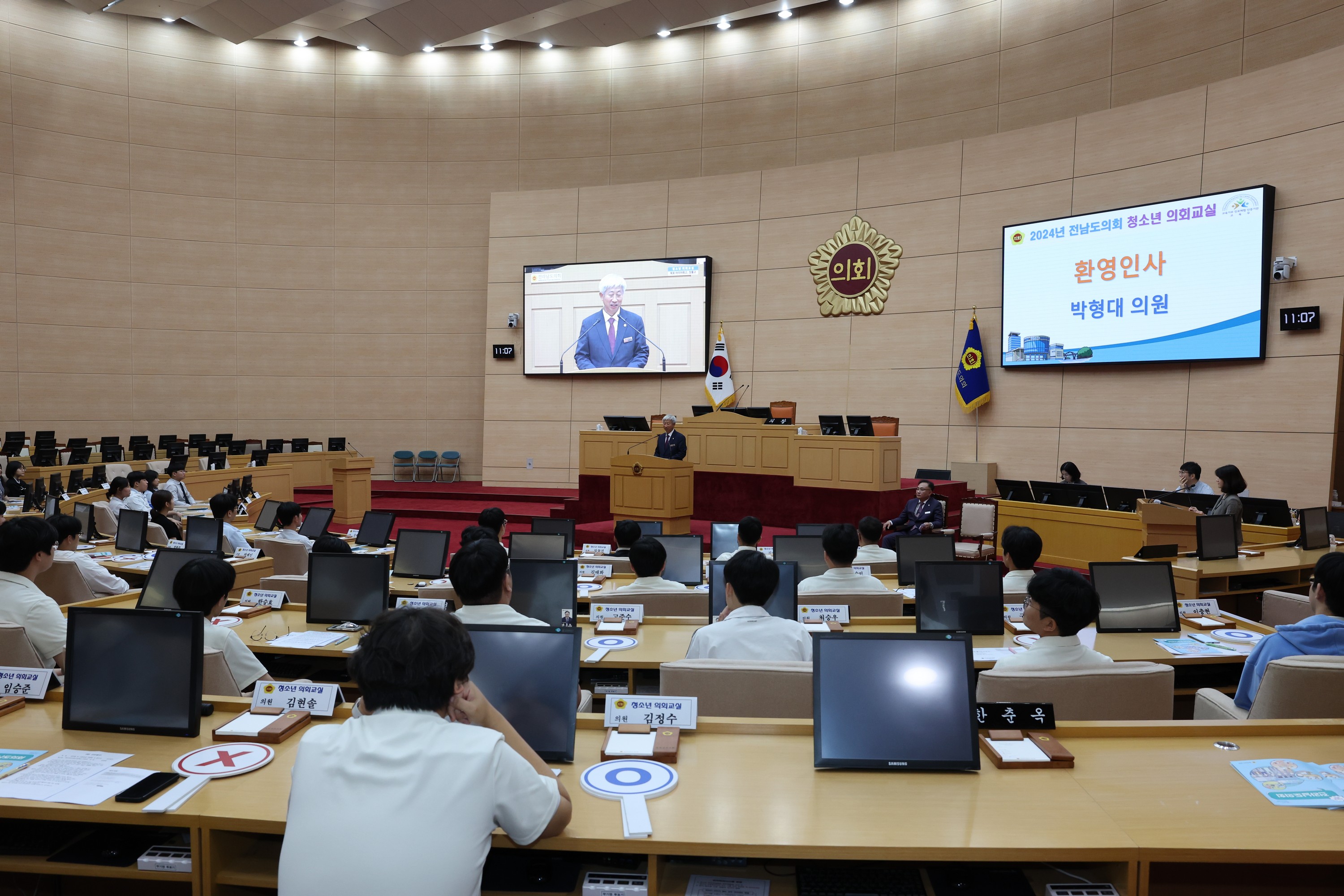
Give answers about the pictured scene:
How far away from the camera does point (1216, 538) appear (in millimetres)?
5691

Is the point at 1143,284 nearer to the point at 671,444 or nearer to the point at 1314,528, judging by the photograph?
the point at 1314,528

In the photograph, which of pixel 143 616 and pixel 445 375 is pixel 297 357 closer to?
pixel 445 375

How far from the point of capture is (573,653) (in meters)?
2.24

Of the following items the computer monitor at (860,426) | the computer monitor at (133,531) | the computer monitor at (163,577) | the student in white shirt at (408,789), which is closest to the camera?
the student in white shirt at (408,789)

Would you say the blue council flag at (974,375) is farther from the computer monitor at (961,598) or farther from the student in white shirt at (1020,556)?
the computer monitor at (961,598)

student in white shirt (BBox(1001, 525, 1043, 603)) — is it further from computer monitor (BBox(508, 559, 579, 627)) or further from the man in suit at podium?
the man in suit at podium

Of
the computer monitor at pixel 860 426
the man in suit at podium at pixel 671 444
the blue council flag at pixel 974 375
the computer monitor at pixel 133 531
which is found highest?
the blue council flag at pixel 974 375

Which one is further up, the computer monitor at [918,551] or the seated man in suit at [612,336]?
the seated man in suit at [612,336]

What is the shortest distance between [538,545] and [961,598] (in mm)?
2675

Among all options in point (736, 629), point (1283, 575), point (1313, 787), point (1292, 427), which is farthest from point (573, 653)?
point (1292, 427)

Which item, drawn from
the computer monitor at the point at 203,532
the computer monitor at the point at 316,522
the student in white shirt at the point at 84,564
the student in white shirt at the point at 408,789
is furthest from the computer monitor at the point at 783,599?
the computer monitor at the point at 316,522

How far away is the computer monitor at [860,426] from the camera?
9.19m

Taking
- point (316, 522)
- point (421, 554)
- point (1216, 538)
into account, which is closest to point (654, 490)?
point (316, 522)

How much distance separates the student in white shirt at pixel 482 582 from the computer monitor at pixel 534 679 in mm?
672
